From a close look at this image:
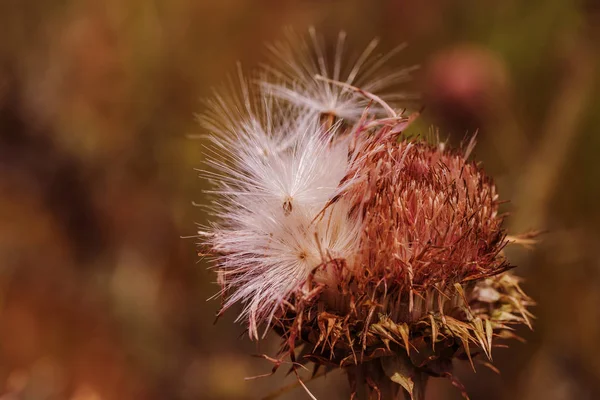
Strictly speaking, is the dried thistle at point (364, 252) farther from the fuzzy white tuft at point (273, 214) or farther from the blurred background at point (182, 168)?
the blurred background at point (182, 168)

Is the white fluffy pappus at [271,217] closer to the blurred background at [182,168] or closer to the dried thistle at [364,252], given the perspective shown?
the dried thistle at [364,252]

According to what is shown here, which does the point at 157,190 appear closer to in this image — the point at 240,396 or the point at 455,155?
the point at 240,396

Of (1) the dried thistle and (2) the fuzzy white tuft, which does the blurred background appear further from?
(2) the fuzzy white tuft

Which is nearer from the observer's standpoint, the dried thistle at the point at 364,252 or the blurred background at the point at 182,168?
the dried thistle at the point at 364,252

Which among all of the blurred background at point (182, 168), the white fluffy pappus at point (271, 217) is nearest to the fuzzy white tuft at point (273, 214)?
the white fluffy pappus at point (271, 217)

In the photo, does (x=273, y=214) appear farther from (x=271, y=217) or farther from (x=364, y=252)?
(x=364, y=252)

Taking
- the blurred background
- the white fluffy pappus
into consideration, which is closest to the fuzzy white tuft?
the white fluffy pappus
